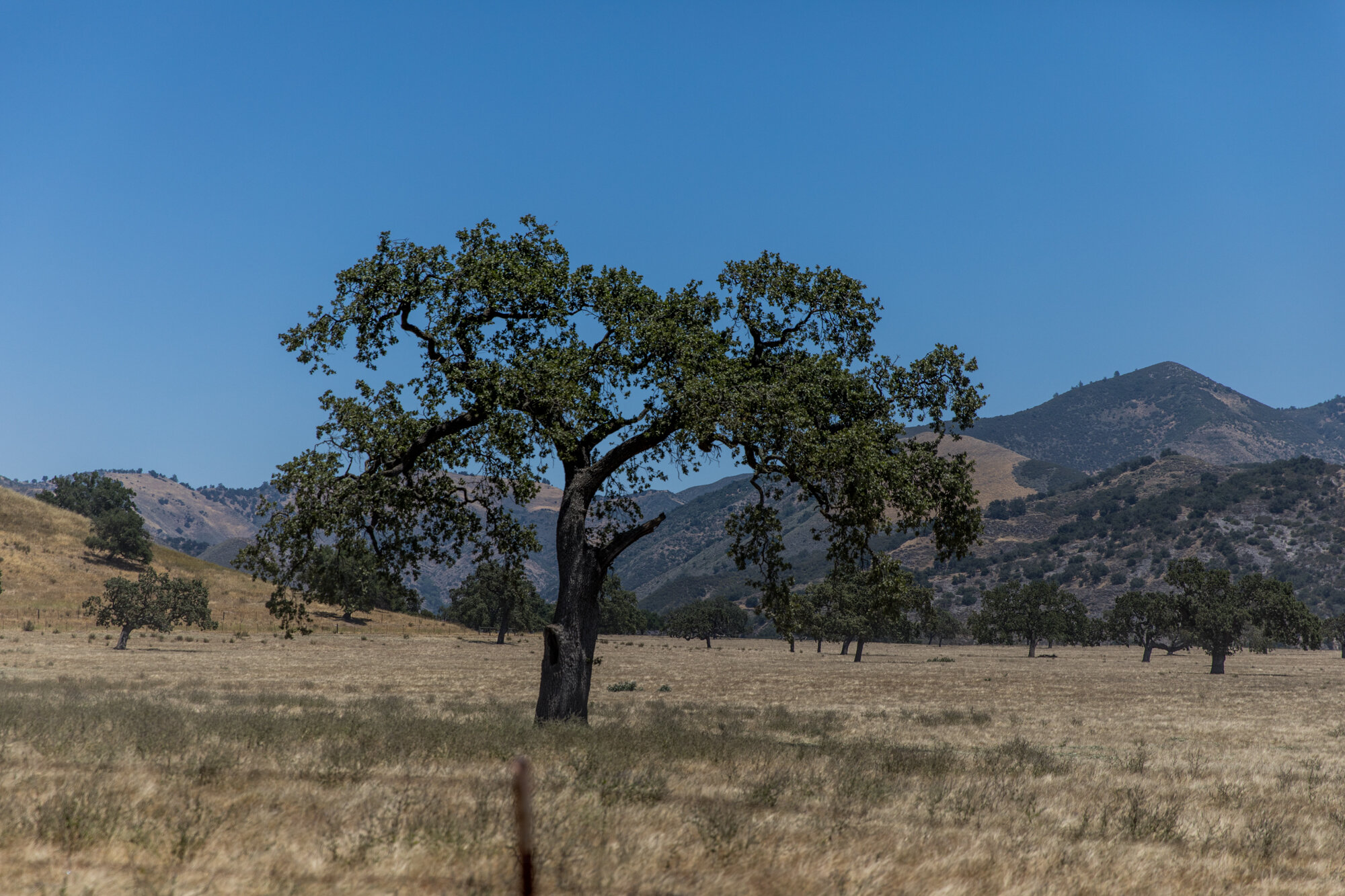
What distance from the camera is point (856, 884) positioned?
8930 mm

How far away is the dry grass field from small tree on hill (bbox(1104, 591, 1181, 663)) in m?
70.4

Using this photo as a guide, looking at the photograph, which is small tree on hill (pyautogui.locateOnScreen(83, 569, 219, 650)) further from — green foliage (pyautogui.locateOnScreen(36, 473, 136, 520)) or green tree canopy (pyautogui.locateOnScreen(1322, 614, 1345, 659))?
green tree canopy (pyautogui.locateOnScreen(1322, 614, 1345, 659))

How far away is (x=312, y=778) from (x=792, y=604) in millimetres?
14582

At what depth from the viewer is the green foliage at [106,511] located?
446ft

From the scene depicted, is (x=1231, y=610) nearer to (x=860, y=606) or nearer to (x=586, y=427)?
(x=860, y=606)

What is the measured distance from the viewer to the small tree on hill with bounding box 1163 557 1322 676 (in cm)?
7275

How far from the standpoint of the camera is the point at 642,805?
1121 centimetres

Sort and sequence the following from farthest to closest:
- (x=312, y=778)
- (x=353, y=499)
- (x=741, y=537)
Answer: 1. (x=741, y=537)
2. (x=353, y=499)
3. (x=312, y=778)

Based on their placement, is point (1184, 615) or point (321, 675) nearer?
point (321, 675)

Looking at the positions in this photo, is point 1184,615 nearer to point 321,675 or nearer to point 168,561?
point 321,675

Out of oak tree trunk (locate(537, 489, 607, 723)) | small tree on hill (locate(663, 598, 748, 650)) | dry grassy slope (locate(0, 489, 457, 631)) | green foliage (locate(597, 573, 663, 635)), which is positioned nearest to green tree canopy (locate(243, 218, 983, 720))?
oak tree trunk (locate(537, 489, 607, 723))

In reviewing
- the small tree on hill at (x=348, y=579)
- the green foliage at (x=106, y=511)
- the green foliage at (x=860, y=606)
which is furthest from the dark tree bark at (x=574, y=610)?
the green foliage at (x=106, y=511)

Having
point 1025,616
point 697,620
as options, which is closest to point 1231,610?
point 1025,616

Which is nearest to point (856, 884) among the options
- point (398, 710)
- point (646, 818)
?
point (646, 818)
